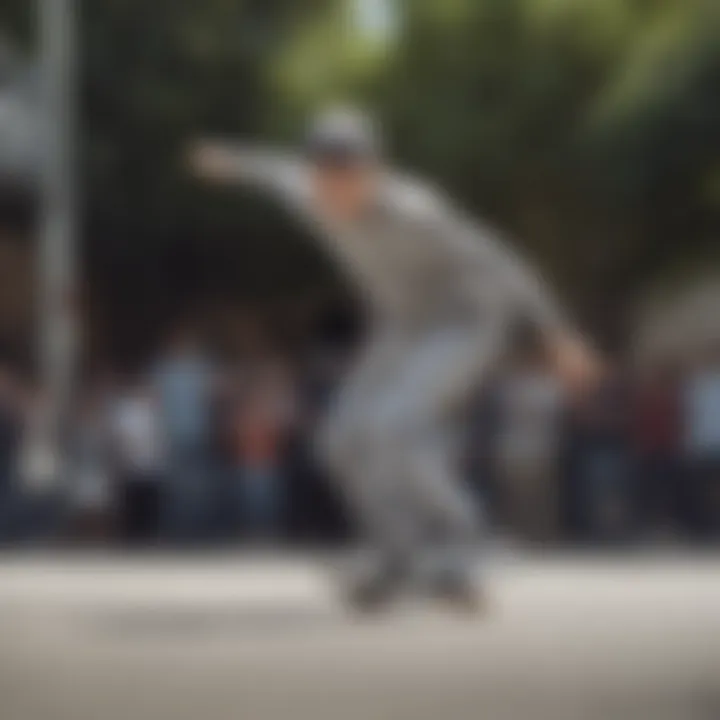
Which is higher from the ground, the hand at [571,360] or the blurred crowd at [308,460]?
the blurred crowd at [308,460]

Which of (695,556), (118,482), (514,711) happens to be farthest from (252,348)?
(514,711)

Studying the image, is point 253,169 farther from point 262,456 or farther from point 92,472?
point 92,472

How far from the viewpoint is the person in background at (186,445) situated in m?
10.8

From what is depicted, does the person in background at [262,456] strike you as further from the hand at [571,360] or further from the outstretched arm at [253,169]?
the hand at [571,360]

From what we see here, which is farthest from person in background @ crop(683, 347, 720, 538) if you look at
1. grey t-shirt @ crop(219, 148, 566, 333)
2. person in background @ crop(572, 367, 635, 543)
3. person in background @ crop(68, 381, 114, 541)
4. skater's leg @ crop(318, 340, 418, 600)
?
skater's leg @ crop(318, 340, 418, 600)

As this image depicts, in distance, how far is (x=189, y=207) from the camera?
762 inches

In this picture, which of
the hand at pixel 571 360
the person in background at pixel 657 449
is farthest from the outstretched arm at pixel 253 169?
the person in background at pixel 657 449

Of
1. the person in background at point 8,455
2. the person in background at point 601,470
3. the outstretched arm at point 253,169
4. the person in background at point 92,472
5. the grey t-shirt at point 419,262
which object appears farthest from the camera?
the person in background at point 601,470

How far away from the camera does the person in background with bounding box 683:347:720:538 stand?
35.8 ft

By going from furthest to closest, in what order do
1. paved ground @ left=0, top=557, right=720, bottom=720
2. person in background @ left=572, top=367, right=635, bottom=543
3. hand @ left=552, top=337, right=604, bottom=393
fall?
person in background @ left=572, top=367, right=635, bottom=543, hand @ left=552, top=337, right=604, bottom=393, paved ground @ left=0, top=557, right=720, bottom=720

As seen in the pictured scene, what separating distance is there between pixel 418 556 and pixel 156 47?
1327cm

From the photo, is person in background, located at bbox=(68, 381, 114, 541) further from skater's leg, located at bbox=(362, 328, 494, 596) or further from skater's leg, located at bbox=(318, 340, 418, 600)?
skater's leg, located at bbox=(362, 328, 494, 596)

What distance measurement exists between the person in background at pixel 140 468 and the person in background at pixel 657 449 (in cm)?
222

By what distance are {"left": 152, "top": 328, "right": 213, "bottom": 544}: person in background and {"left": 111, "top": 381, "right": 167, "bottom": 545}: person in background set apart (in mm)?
58
